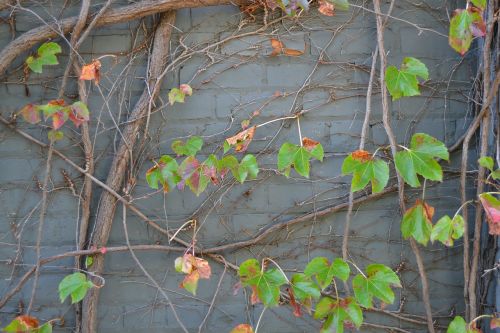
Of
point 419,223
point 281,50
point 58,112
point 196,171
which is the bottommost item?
point 419,223

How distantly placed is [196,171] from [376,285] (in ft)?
2.16

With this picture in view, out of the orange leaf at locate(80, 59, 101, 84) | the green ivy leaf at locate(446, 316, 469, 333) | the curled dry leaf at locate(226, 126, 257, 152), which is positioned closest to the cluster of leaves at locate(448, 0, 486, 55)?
the curled dry leaf at locate(226, 126, 257, 152)

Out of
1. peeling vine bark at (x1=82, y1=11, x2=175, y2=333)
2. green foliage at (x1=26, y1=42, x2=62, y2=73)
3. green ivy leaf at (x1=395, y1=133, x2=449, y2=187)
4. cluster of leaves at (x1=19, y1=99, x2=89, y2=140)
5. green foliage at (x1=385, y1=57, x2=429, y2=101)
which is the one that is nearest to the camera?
green ivy leaf at (x1=395, y1=133, x2=449, y2=187)

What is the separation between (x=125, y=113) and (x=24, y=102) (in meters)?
0.37

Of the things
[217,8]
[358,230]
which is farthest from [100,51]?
[358,230]

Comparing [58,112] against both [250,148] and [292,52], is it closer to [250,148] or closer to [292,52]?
[250,148]

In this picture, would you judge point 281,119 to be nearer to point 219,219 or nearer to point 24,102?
point 219,219

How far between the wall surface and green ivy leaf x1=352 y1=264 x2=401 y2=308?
1.25 ft

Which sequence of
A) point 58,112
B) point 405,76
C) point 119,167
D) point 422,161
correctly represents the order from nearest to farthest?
point 422,161 < point 405,76 < point 58,112 < point 119,167

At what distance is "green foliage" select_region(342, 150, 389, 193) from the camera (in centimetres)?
189

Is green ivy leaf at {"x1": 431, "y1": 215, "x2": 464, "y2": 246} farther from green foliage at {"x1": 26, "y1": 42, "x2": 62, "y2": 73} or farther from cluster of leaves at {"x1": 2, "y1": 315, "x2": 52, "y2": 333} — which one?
green foliage at {"x1": 26, "y1": 42, "x2": 62, "y2": 73}

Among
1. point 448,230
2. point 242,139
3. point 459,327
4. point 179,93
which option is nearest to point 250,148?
point 242,139

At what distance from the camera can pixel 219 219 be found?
93.7 inches

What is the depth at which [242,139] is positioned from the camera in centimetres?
216
